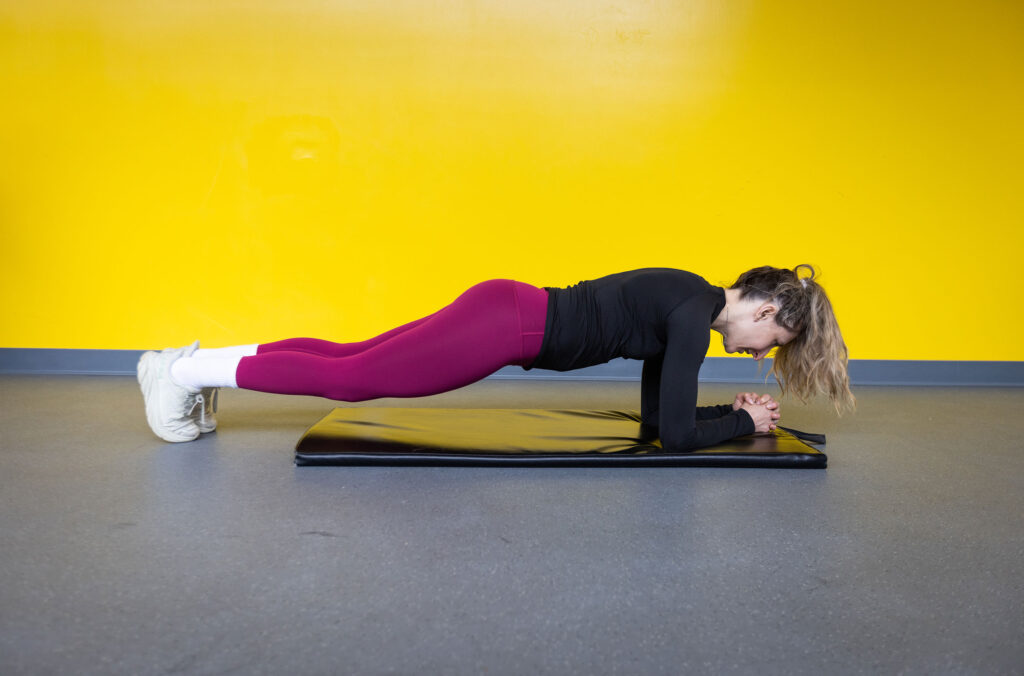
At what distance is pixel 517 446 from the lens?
84.4 inches

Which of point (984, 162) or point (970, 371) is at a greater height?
point (984, 162)

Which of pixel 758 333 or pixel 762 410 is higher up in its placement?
pixel 758 333

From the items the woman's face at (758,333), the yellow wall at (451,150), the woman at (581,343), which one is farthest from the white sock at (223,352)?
the yellow wall at (451,150)

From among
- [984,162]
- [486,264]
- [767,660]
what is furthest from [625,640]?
[984,162]

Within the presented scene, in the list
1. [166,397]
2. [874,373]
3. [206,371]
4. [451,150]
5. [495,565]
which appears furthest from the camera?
[874,373]

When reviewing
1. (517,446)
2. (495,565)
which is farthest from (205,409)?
(495,565)

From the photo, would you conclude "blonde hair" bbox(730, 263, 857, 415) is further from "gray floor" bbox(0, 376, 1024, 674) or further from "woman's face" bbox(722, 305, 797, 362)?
"gray floor" bbox(0, 376, 1024, 674)

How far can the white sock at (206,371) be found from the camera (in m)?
2.11

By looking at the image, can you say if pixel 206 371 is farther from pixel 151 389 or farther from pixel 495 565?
pixel 495 565

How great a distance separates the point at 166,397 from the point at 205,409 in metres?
0.16

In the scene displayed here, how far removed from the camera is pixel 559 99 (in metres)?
3.90

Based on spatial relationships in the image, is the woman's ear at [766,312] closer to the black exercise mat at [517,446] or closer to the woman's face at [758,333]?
the woman's face at [758,333]

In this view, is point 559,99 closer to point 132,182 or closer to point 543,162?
point 543,162

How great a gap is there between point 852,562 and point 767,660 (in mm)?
485
